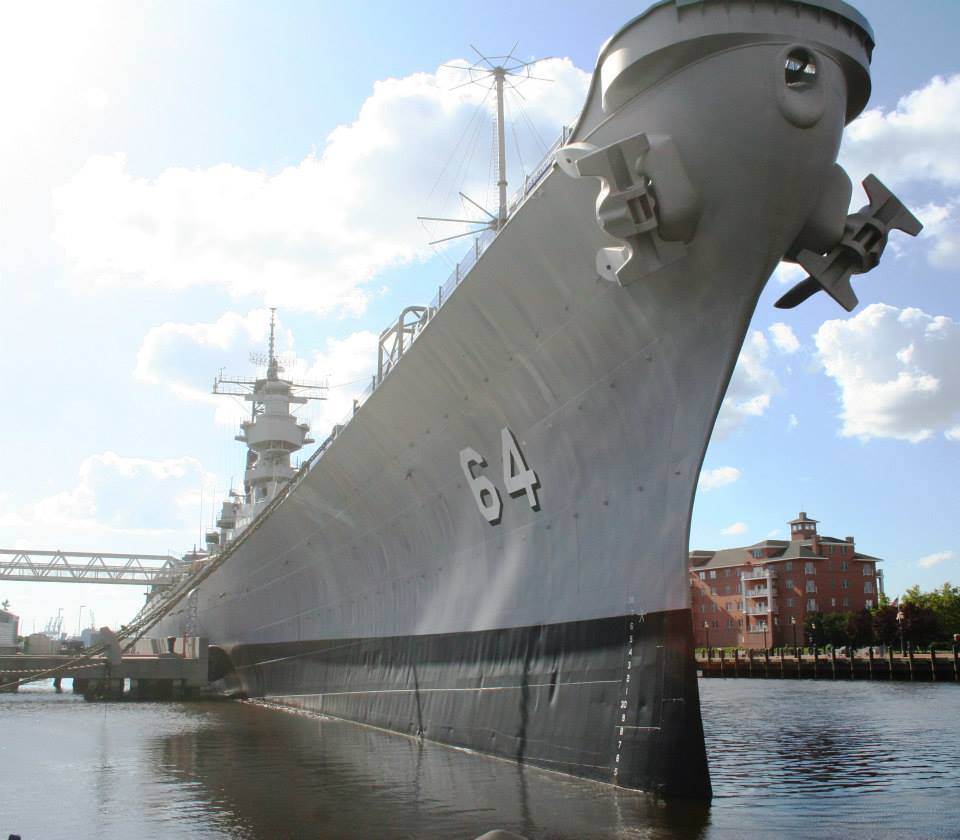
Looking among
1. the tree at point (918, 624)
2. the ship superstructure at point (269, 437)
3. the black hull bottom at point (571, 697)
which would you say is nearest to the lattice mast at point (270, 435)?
the ship superstructure at point (269, 437)

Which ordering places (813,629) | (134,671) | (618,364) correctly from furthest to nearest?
(813,629), (134,671), (618,364)

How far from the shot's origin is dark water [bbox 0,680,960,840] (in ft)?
25.2

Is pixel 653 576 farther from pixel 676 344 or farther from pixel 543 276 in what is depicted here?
pixel 543 276

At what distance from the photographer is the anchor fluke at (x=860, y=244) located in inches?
357

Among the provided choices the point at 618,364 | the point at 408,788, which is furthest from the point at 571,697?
the point at 618,364

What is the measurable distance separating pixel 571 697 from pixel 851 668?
39.9 m

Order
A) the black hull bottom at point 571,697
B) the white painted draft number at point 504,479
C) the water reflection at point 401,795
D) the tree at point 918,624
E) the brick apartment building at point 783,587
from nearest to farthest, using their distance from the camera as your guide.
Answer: the water reflection at point 401,795, the black hull bottom at point 571,697, the white painted draft number at point 504,479, the tree at point 918,624, the brick apartment building at point 783,587

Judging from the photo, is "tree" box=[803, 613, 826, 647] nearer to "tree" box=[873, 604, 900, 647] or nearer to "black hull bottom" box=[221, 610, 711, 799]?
"tree" box=[873, 604, 900, 647]

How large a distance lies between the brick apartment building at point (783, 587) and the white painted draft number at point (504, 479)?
6229 cm

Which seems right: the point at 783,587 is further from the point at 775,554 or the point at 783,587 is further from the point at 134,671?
the point at 134,671

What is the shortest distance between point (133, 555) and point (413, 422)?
6732 cm

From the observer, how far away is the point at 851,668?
4453 centimetres

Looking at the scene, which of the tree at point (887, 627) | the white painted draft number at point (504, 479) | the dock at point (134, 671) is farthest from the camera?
the tree at point (887, 627)

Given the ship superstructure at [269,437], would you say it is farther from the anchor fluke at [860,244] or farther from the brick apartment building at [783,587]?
the brick apartment building at [783,587]
